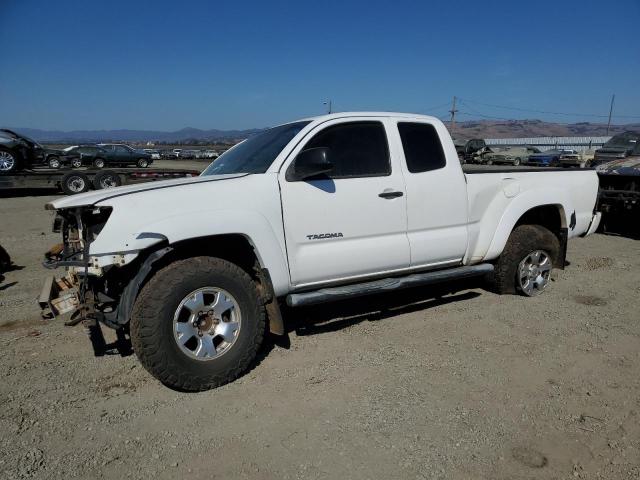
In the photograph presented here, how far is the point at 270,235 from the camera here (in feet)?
11.4

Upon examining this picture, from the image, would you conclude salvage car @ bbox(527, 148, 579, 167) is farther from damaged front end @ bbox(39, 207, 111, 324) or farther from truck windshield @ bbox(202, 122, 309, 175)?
damaged front end @ bbox(39, 207, 111, 324)

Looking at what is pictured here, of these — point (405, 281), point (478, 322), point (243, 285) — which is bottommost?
point (478, 322)

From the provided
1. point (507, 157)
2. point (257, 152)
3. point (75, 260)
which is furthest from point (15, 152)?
point (507, 157)

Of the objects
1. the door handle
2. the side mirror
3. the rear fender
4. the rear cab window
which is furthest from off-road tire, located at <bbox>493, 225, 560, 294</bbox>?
the side mirror

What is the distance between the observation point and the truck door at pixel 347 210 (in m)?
3.62

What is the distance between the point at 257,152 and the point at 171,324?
5.42ft

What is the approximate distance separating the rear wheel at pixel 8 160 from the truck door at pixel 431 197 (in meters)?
15.7

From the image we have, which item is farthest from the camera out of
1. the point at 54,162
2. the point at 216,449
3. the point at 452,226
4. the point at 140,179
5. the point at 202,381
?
the point at 54,162

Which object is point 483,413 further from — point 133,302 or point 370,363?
point 133,302

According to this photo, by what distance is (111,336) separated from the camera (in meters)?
4.17

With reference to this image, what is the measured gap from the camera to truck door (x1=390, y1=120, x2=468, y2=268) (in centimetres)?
414

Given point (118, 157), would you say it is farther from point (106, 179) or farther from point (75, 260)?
point (75, 260)

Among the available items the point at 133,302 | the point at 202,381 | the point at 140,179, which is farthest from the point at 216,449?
the point at 140,179

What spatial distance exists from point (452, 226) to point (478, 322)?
959 mm
